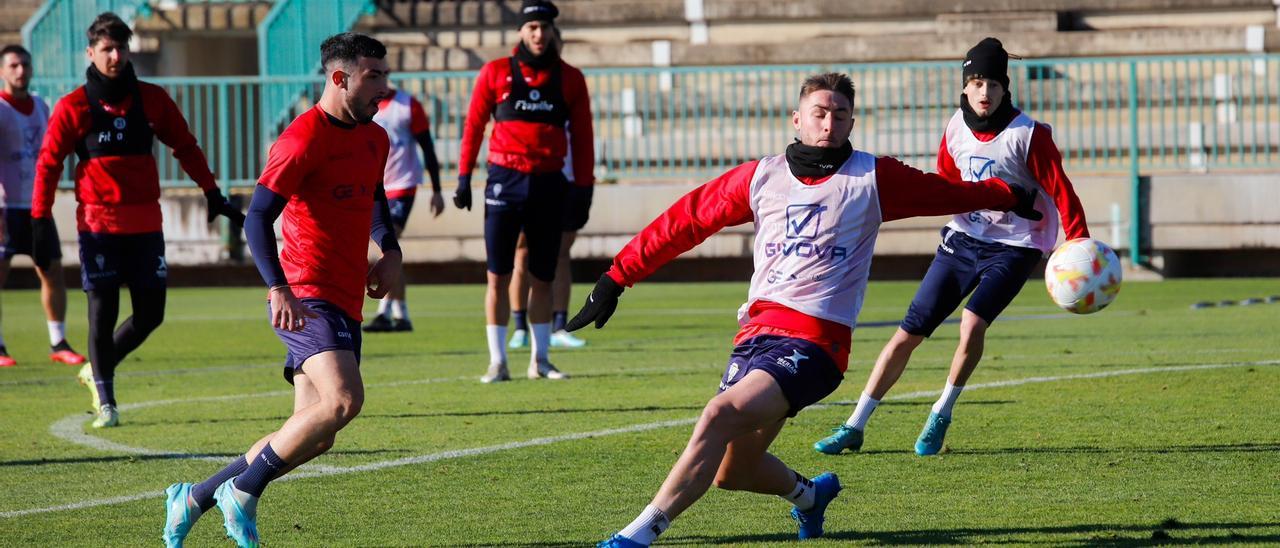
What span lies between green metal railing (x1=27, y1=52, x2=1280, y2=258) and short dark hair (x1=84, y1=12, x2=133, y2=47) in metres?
11.9

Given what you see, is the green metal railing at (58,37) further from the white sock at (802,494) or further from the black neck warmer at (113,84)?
the white sock at (802,494)

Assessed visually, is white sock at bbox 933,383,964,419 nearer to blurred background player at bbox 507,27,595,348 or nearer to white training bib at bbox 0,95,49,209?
blurred background player at bbox 507,27,595,348

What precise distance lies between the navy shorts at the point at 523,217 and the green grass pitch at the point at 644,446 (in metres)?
0.76

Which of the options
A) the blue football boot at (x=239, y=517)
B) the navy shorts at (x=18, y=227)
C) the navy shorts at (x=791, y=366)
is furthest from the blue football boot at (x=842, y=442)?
the navy shorts at (x=18, y=227)

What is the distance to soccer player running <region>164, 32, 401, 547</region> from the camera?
5.66 meters

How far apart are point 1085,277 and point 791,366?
223 cm

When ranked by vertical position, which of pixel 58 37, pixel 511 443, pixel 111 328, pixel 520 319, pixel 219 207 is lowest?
pixel 511 443

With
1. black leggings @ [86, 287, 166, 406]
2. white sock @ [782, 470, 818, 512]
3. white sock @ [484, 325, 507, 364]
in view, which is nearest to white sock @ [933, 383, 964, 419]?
white sock @ [782, 470, 818, 512]

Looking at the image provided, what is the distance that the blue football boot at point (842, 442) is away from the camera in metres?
7.45

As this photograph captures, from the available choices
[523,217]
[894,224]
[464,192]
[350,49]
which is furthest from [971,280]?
[894,224]

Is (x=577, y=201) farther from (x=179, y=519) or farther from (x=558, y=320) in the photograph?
(x=179, y=519)

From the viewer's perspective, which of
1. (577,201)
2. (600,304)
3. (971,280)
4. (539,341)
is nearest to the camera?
(600,304)

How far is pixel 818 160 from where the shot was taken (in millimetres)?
5566

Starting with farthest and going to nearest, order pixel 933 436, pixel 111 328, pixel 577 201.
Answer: pixel 577 201, pixel 111 328, pixel 933 436
